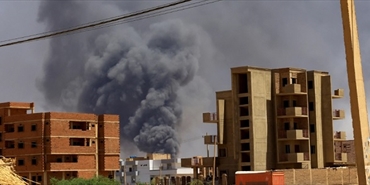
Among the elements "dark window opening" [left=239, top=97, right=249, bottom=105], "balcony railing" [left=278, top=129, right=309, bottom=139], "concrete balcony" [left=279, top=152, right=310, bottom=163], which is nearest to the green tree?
"dark window opening" [left=239, top=97, right=249, bottom=105]

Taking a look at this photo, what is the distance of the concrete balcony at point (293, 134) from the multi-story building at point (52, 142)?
25.0 metres

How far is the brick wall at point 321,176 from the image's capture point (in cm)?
8194

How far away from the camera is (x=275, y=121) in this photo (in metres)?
93.9

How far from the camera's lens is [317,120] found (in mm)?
95062

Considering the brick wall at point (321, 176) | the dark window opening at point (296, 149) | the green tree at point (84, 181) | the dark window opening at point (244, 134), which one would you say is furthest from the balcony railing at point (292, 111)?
the green tree at point (84, 181)

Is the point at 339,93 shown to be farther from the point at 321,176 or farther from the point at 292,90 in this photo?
the point at 321,176

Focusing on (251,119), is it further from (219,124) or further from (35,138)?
(35,138)

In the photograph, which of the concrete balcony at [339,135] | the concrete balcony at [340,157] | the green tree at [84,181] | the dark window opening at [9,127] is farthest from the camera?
the dark window opening at [9,127]

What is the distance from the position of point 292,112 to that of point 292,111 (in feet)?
0.46

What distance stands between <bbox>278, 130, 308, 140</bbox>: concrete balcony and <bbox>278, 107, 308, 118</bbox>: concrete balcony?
1.98m

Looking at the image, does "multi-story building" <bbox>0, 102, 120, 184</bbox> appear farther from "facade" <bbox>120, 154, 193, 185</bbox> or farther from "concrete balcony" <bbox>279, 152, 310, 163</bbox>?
"facade" <bbox>120, 154, 193, 185</bbox>

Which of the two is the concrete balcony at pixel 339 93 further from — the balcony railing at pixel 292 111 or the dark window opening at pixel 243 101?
the dark window opening at pixel 243 101

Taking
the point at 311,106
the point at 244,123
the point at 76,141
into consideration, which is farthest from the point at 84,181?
the point at 311,106

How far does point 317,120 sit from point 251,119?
9120 millimetres
